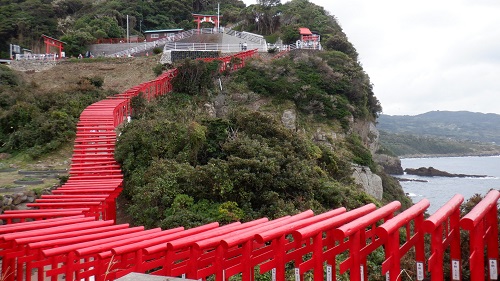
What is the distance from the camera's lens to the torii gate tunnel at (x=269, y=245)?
4.01 meters

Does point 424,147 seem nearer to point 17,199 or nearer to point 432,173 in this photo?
point 432,173

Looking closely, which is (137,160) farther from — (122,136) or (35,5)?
(35,5)

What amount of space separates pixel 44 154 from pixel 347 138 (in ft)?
47.4

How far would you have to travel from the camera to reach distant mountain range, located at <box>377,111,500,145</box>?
16350 centimetres

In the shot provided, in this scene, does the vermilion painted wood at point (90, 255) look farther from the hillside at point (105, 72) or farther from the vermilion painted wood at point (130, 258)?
the hillside at point (105, 72)

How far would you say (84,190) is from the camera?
979 cm

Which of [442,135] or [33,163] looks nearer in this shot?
[33,163]

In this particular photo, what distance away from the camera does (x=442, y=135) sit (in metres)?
166

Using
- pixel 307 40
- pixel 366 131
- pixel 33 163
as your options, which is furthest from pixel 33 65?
pixel 366 131

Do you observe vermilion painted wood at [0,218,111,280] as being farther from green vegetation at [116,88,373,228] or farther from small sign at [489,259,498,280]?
small sign at [489,259,498,280]

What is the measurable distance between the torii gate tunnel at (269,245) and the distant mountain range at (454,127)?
523ft

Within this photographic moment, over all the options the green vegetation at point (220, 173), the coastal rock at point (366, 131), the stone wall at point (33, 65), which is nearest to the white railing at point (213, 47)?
the stone wall at point (33, 65)

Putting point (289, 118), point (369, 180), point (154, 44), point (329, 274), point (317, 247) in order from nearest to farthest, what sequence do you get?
point (317, 247), point (329, 274), point (369, 180), point (289, 118), point (154, 44)

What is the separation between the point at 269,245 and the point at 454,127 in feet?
643
